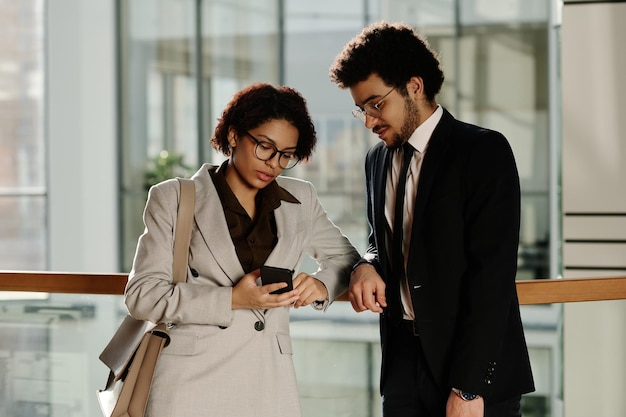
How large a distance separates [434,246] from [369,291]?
22cm

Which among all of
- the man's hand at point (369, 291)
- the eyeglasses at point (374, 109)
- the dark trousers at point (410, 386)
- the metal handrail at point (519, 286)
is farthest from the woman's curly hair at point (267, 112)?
the metal handrail at point (519, 286)

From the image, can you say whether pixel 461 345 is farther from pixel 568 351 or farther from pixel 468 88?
pixel 468 88

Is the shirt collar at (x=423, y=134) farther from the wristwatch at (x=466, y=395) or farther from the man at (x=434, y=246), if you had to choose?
the wristwatch at (x=466, y=395)

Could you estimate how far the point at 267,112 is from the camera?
2.31 m

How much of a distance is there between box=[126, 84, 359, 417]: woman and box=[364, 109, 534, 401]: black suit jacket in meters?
0.33

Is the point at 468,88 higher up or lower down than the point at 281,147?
higher up

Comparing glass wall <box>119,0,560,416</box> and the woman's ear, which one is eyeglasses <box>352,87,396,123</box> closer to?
the woman's ear

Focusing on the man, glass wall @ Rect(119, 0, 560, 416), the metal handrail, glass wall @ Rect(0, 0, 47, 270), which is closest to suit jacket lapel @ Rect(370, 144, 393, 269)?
the man

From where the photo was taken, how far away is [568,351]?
4.08 metres

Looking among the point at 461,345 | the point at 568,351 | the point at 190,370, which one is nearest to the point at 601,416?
the point at 568,351

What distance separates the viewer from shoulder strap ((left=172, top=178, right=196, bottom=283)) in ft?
7.54

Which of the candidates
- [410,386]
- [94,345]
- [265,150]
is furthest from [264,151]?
[94,345]

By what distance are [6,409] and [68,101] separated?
9.23m

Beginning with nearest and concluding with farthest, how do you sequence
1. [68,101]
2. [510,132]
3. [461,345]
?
[461,345] < [510,132] < [68,101]
